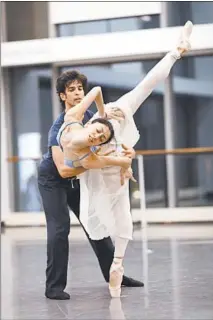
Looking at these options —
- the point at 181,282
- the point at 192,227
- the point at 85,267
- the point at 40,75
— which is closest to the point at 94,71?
the point at 40,75

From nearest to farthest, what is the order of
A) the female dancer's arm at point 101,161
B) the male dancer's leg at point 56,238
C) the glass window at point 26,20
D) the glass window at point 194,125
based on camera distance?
the female dancer's arm at point 101,161 → the male dancer's leg at point 56,238 → the glass window at point 194,125 → the glass window at point 26,20

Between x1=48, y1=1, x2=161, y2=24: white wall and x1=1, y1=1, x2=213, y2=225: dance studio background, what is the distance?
0.5 inches

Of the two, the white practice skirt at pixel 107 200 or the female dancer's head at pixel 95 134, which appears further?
the white practice skirt at pixel 107 200

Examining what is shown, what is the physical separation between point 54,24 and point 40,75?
2.30 feet

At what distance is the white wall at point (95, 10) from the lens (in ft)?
27.4

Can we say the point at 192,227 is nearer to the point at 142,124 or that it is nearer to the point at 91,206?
the point at 142,124

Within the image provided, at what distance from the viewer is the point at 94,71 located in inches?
339

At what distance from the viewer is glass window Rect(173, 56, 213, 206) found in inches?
326

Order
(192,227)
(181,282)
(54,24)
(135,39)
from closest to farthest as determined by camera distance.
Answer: (181,282)
(192,227)
(135,39)
(54,24)

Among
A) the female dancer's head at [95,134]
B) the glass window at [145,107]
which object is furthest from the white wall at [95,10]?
the female dancer's head at [95,134]

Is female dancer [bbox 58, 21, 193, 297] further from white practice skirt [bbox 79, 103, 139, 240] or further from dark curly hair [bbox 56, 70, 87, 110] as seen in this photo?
dark curly hair [bbox 56, 70, 87, 110]

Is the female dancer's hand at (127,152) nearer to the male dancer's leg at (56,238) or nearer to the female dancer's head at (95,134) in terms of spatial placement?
the female dancer's head at (95,134)

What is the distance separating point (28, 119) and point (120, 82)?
1378 millimetres

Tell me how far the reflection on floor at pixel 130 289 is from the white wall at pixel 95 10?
10.5 ft
